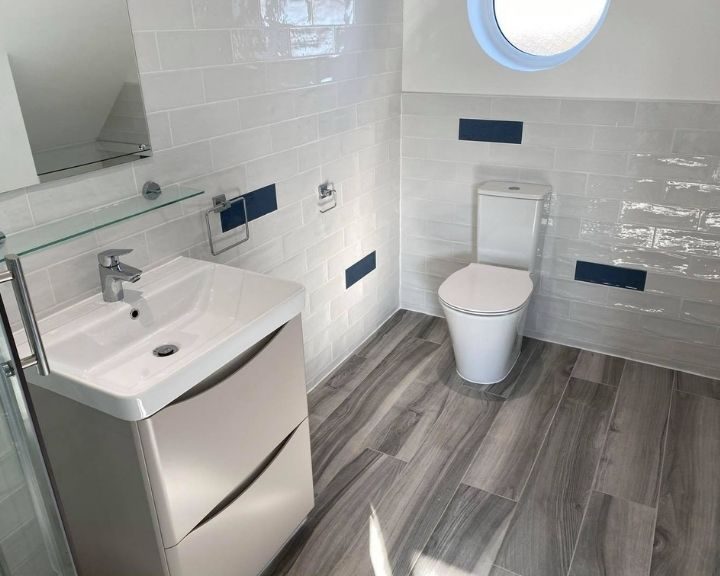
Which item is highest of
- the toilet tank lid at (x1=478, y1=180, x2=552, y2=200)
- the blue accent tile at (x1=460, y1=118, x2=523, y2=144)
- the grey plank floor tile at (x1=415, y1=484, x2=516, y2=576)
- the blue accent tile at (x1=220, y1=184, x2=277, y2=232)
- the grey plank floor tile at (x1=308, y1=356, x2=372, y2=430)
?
the blue accent tile at (x1=460, y1=118, x2=523, y2=144)

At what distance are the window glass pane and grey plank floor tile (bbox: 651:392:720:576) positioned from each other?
1.71 m

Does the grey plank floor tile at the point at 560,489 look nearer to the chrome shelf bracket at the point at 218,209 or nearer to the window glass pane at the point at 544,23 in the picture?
the chrome shelf bracket at the point at 218,209

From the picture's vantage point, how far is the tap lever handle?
155 cm

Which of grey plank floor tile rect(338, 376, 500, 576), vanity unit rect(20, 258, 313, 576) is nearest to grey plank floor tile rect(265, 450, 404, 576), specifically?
grey plank floor tile rect(338, 376, 500, 576)

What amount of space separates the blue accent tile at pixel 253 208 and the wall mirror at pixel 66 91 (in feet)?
1.31

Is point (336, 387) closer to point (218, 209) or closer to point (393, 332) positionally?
point (393, 332)

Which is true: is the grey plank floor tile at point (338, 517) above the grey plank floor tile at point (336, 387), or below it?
Answer: below

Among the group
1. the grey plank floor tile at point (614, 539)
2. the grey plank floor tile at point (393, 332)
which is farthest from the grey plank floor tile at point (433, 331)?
the grey plank floor tile at point (614, 539)

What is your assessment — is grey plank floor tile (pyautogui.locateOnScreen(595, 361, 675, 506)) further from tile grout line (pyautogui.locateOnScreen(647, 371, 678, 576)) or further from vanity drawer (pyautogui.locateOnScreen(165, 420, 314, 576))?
vanity drawer (pyautogui.locateOnScreen(165, 420, 314, 576))

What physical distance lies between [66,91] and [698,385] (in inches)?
107

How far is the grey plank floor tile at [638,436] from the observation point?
7.04 ft

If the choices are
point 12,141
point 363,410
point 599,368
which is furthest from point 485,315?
point 12,141

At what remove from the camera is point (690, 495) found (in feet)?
6.87

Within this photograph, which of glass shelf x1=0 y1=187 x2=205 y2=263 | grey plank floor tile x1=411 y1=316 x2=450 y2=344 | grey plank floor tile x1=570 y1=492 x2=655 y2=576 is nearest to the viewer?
glass shelf x1=0 y1=187 x2=205 y2=263
